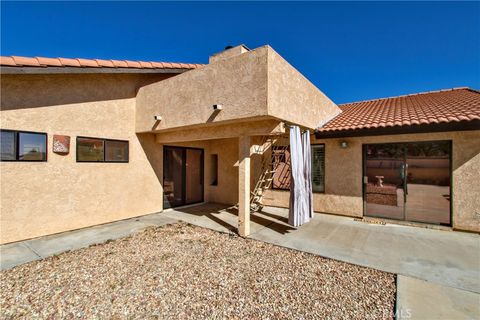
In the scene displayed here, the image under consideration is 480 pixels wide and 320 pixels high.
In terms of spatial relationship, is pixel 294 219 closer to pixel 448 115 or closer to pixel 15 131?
pixel 448 115

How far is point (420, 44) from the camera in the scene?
41.2 ft

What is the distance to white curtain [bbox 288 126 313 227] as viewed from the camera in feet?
25.0

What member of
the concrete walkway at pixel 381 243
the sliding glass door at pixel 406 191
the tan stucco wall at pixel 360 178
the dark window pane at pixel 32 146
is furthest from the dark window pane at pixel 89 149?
the sliding glass door at pixel 406 191

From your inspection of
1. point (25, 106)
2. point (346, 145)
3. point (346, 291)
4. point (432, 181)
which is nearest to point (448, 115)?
point (346, 145)

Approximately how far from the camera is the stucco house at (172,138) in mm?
6680

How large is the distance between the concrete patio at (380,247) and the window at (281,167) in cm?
210

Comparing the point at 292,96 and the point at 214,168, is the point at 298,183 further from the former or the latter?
the point at 214,168

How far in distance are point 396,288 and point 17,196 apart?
35.2 ft

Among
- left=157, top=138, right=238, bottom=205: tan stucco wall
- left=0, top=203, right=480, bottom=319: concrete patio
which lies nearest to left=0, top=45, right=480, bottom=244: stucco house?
left=0, top=203, right=480, bottom=319: concrete patio

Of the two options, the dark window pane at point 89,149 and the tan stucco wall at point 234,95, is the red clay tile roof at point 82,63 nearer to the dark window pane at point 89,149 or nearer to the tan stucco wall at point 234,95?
the tan stucco wall at point 234,95

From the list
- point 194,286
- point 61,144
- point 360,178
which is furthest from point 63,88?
point 360,178

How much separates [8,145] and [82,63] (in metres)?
3.46

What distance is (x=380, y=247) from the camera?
6484mm

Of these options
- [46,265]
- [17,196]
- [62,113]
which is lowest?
[46,265]
